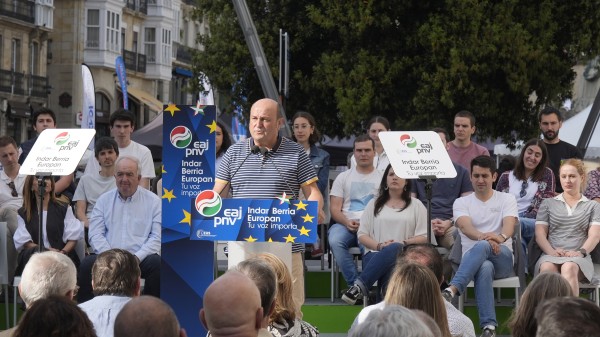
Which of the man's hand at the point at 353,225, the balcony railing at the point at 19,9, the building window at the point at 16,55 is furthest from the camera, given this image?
the building window at the point at 16,55

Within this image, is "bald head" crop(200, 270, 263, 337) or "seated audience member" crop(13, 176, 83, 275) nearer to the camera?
"bald head" crop(200, 270, 263, 337)

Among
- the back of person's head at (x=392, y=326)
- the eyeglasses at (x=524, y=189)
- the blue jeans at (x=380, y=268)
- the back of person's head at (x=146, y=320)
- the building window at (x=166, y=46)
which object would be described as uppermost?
the building window at (x=166, y=46)

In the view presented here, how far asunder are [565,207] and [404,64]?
1398 cm

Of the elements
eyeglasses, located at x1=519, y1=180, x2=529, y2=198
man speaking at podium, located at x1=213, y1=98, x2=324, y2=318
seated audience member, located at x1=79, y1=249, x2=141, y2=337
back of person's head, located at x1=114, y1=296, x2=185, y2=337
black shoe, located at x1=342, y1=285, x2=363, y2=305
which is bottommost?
black shoe, located at x1=342, y1=285, x2=363, y2=305

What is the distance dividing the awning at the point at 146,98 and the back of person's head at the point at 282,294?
58.6 metres

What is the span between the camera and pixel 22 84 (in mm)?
56469

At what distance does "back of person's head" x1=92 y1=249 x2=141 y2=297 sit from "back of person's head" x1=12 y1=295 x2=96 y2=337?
2.70 m

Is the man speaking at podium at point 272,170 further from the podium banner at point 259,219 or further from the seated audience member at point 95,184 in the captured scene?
the seated audience member at point 95,184

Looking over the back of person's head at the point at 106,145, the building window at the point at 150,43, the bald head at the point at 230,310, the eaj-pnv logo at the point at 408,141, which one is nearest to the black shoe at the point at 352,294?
the eaj-pnv logo at the point at 408,141

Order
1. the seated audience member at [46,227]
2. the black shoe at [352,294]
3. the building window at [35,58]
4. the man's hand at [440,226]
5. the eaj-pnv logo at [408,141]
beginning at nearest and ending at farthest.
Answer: the eaj-pnv logo at [408,141] → the black shoe at [352,294] → the seated audience member at [46,227] → the man's hand at [440,226] → the building window at [35,58]

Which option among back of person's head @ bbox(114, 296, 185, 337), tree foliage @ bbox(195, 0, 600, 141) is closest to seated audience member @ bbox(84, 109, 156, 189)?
back of person's head @ bbox(114, 296, 185, 337)

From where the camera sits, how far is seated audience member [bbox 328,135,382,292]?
12.7 m

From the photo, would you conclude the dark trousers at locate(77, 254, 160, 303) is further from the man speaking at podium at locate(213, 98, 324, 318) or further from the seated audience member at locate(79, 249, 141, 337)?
the seated audience member at locate(79, 249, 141, 337)

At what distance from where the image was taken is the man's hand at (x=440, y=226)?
1245cm
